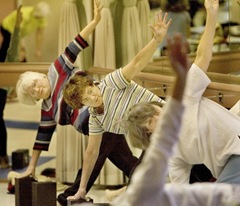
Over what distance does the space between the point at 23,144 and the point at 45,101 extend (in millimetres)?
2070

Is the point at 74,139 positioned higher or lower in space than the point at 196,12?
lower

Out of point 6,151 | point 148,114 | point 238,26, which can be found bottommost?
point 6,151

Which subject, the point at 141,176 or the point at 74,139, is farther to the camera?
the point at 74,139

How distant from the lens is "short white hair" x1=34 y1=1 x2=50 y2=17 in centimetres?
634

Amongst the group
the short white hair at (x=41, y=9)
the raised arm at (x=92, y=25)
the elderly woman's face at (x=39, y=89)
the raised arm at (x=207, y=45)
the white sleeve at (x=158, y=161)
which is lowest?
the white sleeve at (x=158, y=161)

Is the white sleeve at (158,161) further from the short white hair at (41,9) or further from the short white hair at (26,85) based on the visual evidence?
the short white hair at (41,9)

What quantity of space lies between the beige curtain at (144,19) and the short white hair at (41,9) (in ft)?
3.27

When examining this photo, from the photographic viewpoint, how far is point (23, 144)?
7109mm

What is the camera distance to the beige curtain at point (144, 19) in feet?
18.3

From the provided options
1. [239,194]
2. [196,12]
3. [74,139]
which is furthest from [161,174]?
[74,139]

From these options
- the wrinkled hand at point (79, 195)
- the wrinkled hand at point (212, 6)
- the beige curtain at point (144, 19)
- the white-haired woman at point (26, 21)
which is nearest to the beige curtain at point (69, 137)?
the beige curtain at point (144, 19)

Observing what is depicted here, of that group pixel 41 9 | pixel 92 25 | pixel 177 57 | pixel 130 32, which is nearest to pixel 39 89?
pixel 92 25

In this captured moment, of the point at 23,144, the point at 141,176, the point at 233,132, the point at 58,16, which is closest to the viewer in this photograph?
the point at 141,176

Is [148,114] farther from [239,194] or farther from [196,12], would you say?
[196,12]
